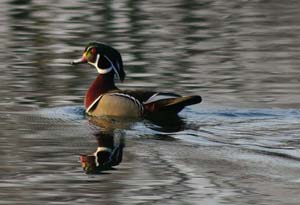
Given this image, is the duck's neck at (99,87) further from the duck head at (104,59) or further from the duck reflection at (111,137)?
the duck reflection at (111,137)

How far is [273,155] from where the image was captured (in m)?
11.1

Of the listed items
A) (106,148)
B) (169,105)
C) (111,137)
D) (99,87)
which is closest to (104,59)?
(99,87)

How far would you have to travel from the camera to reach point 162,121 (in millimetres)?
13594

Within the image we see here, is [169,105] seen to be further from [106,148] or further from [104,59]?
[106,148]

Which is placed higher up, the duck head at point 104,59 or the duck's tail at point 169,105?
the duck head at point 104,59

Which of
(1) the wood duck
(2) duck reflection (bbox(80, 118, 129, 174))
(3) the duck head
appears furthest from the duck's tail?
(3) the duck head

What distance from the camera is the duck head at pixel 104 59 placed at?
48.0ft

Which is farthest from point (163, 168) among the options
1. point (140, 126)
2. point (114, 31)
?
point (114, 31)

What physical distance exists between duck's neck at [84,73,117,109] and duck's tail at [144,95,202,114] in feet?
2.62

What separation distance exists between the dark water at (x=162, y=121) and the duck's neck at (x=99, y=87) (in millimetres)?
165

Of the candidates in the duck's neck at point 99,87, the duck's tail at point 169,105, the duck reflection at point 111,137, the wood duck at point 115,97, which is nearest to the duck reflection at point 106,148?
the duck reflection at point 111,137

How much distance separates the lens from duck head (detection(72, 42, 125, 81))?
14.6m

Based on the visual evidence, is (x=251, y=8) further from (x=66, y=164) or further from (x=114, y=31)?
(x=66, y=164)

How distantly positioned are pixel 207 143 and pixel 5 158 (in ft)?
6.04
